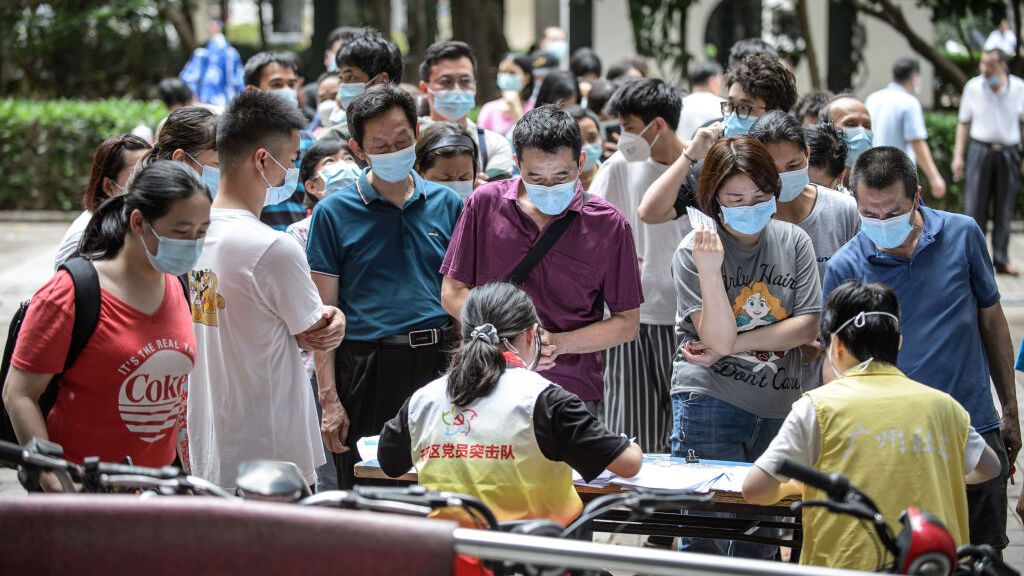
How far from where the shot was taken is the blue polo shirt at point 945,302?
463cm

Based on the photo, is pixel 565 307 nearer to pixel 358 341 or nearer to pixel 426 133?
pixel 358 341

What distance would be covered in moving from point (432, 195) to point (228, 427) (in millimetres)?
1511

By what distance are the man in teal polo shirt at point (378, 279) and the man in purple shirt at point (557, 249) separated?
25 cm

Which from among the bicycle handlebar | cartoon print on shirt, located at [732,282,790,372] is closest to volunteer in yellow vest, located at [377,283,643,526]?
the bicycle handlebar

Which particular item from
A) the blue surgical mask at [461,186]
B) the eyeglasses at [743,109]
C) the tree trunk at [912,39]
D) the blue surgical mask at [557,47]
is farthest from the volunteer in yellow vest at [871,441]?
the tree trunk at [912,39]

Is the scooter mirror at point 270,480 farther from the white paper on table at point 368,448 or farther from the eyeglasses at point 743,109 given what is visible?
the eyeglasses at point 743,109

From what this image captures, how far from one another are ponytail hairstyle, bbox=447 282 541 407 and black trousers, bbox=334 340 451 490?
3.94 ft

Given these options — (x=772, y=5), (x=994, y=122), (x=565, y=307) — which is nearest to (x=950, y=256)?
(x=565, y=307)

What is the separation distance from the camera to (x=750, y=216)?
193 inches

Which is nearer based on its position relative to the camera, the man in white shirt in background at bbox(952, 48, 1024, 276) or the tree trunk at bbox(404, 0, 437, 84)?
the man in white shirt in background at bbox(952, 48, 1024, 276)

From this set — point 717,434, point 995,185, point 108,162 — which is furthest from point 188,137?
point 995,185

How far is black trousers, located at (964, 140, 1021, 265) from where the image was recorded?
515 inches

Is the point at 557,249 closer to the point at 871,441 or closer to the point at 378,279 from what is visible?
the point at 378,279

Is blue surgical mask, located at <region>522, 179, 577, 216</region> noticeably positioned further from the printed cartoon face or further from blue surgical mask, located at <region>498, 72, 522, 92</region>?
blue surgical mask, located at <region>498, 72, 522, 92</region>
